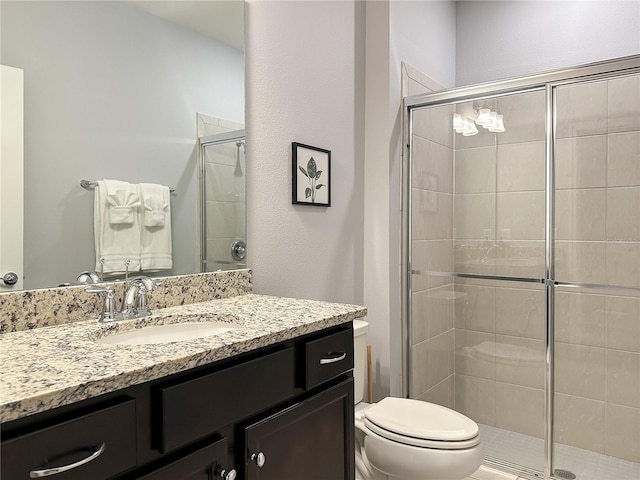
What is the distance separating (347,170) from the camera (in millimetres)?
2367

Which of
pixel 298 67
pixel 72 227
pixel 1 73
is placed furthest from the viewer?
pixel 298 67

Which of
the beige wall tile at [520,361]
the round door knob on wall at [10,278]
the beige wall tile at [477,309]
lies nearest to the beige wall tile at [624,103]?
the beige wall tile at [477,309]

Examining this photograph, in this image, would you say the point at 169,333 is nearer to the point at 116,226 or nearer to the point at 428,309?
the point at 116,226

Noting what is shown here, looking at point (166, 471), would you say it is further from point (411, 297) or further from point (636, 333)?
point (636, 333)

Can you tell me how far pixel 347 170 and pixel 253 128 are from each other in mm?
683

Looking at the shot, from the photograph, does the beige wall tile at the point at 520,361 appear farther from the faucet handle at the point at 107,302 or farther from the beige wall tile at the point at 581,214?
the faucet handle at the point at 107,302

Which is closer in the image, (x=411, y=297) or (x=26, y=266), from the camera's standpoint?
(x=26, y=266)

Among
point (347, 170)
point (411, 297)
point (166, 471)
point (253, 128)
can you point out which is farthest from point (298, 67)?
point (166, 471)

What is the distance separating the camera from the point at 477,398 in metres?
2.50

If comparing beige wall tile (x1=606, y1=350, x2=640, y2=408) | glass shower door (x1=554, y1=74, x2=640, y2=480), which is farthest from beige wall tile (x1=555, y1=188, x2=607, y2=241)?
beige wall tile (x1=606, y1=350, x2=640, y2=408)

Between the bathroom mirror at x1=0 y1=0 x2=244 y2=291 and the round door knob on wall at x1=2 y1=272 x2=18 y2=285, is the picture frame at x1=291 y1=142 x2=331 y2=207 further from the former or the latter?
the round door knob on wall at x1=2 y1=272 x2=18 y2=285

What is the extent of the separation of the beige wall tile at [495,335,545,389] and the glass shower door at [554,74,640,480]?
0.08m

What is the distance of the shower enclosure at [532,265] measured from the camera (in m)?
2.10

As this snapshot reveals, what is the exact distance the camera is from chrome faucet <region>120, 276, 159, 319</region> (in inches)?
50.7
